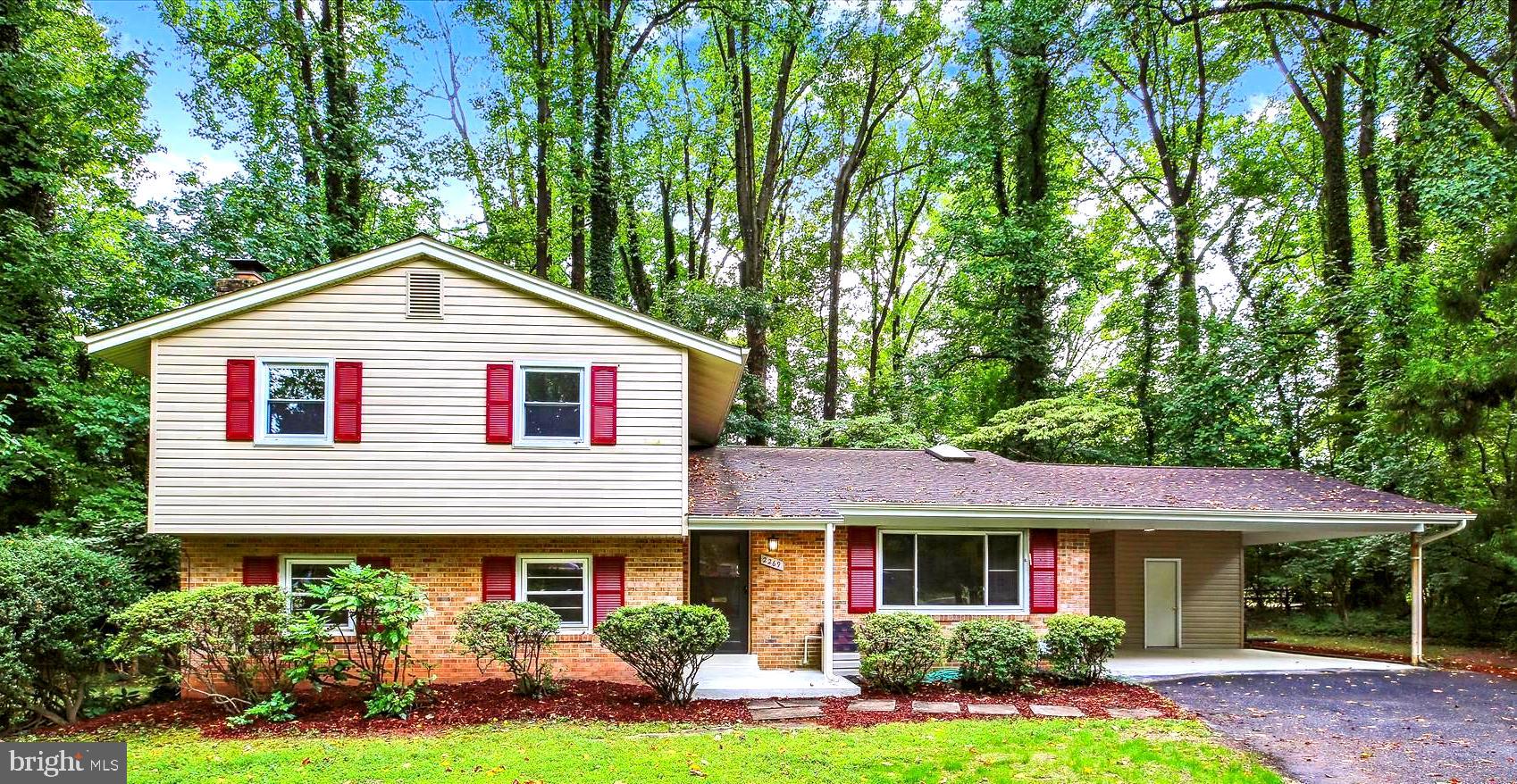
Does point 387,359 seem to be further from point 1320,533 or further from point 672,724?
point 1320,533

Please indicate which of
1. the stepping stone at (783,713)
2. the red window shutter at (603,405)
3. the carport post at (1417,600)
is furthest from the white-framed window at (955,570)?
the carport post at (1417,600)

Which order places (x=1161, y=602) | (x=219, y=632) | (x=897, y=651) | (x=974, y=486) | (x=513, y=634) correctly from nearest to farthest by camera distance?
(x=219, y=632) → (x=513, y=634) → (x=897, y=651) → (x=974, y=486) → (x=1161, y=602)

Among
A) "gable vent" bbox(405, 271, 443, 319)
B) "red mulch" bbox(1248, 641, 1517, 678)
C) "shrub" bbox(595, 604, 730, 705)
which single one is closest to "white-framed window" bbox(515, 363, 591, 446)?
"gable vent" bbox(405, 271, 443, 319)

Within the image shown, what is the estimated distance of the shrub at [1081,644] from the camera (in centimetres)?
1042

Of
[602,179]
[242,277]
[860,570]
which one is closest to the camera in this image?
[242,277]

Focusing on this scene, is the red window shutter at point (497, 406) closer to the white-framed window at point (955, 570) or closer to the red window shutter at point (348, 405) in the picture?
the red window shutter at point (348, 405)

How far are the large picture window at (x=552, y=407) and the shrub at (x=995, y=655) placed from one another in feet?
18.8

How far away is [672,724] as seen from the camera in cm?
799

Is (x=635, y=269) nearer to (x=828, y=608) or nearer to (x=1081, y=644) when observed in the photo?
(x=828, y=608)

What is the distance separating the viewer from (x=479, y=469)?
9.73 meters

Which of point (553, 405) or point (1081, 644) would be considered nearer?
point (553, 405)

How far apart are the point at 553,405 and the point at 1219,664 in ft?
35.9

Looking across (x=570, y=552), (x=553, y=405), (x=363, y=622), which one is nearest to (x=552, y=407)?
(x=553, y=405)

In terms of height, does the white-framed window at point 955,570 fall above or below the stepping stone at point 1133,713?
above
